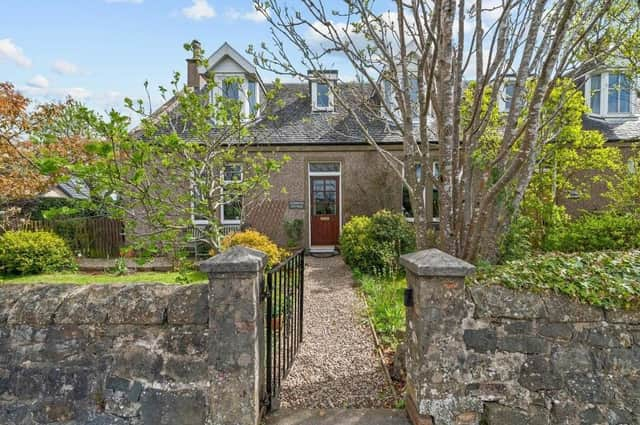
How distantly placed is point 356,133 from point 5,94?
37.3 feet

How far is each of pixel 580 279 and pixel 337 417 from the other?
6.80 ft

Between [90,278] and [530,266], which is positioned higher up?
[530,266]

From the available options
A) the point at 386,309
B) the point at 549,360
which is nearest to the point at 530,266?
the point at 549,360

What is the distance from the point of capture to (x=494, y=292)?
2338mm

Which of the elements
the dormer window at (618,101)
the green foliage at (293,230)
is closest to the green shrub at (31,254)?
the green foliage at (293,230)

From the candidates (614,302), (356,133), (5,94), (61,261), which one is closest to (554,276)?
(614,302)

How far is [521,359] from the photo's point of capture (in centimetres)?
232

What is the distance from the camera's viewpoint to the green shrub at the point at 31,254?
8.58 metres

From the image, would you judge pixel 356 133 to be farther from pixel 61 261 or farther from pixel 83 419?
pixel 83 419

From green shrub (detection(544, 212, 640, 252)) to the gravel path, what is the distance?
5.27 m

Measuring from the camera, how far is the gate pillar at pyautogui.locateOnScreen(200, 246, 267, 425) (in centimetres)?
225

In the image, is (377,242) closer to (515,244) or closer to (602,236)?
A: (515,244)

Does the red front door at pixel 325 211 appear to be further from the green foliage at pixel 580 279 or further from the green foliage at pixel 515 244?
the green foliage at pixel 580 279

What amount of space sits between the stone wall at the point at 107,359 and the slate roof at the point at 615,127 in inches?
538
